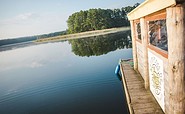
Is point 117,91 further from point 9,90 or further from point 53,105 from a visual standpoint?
point 9,90

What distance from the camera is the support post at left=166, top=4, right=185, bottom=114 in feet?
11.5

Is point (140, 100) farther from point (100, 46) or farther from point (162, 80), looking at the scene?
point (100, 46)

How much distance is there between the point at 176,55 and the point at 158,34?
2165 millimetres

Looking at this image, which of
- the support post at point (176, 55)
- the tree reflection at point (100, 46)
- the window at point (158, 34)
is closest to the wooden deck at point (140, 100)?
the support post at point (176, 55)

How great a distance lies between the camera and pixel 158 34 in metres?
5.73

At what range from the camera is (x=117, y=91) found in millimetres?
10734

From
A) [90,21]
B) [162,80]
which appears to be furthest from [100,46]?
[90,21]

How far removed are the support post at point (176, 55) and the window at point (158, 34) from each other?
939 millimetres

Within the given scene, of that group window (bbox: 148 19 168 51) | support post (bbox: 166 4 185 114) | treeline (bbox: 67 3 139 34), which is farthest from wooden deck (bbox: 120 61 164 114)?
treeline (bbox: 67 3 139 34)

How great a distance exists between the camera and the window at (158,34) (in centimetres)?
498

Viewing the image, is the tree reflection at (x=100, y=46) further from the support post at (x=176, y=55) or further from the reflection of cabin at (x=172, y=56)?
the support post at (x=176, y=55)

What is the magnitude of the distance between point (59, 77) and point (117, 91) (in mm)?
6741

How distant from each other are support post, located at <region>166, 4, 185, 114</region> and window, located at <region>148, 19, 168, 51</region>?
94 cm

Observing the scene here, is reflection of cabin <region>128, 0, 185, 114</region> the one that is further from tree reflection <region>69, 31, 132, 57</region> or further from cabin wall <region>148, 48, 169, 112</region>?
tree reflection <region>69, 31, 132, 57</region>
